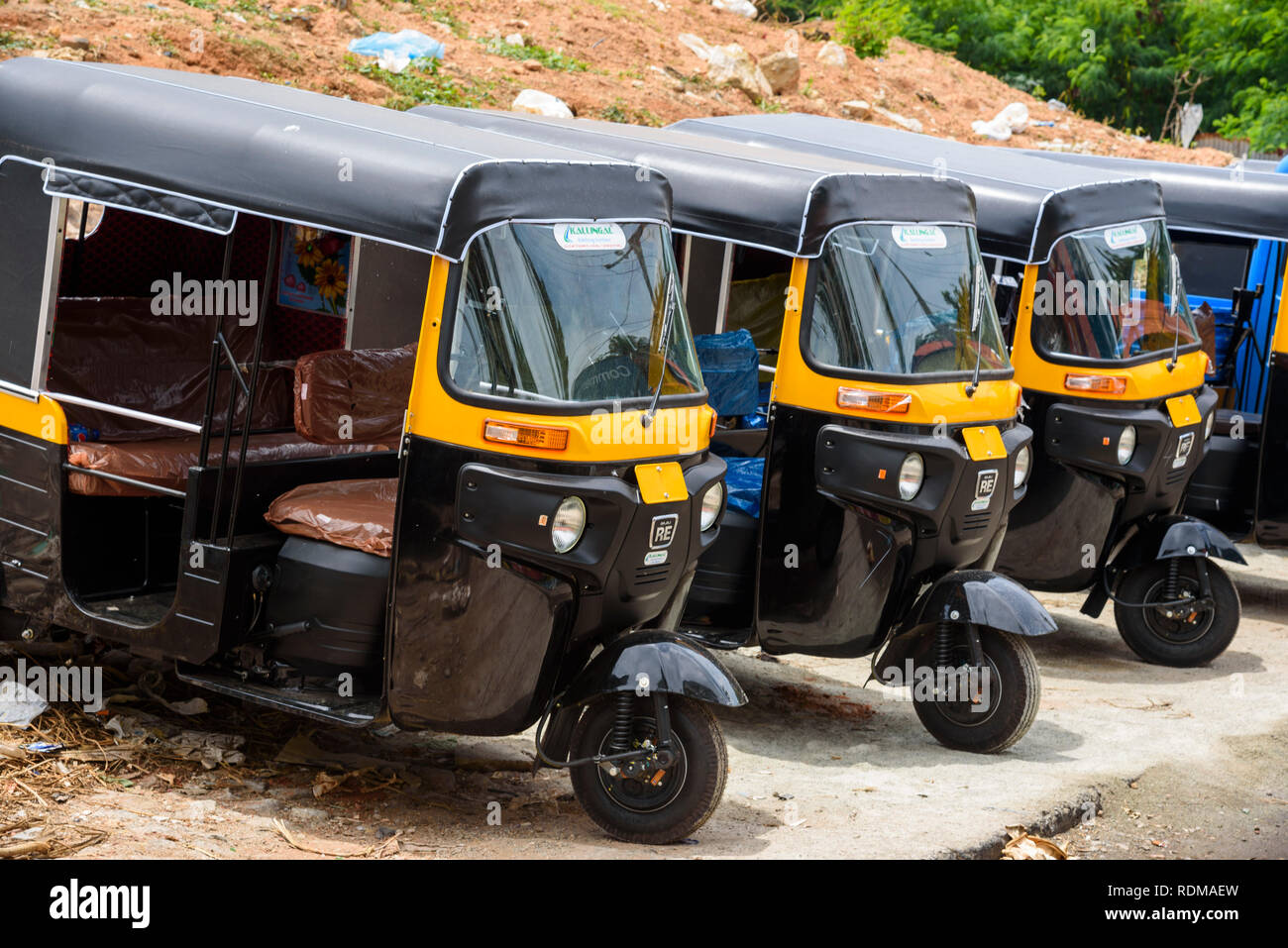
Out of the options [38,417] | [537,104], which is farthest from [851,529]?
[537,104]

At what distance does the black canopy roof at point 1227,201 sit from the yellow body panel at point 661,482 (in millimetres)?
5097

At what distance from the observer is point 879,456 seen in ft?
20.9

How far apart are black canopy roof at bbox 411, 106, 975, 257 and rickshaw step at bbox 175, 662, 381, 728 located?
2375mm

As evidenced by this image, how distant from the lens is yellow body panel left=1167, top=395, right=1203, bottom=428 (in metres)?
8.01

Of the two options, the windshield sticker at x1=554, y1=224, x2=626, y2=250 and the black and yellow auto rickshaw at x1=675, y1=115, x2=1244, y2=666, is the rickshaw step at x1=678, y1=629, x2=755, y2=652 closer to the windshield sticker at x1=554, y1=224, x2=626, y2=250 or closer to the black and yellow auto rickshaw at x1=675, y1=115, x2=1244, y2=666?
the black and yellow auto rickshaw at x1=675, y1=115, x2=1244, y2=666

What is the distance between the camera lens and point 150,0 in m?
17.2

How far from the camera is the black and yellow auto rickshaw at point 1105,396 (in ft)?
25.0

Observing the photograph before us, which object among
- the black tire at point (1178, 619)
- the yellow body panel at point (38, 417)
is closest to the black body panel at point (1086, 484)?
the black tire at point (1178, 619)

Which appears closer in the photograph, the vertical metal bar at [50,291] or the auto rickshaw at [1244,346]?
the vertical metal bar at [50,291]

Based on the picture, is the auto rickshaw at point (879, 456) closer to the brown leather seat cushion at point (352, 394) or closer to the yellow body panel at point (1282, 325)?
the brown leather seat cushion at point (352, 394)

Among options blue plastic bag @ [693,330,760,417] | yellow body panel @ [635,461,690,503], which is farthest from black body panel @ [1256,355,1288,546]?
yellow body panel @ [635,461,690,503]

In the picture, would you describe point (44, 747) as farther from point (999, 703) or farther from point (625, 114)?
point (625, 114)

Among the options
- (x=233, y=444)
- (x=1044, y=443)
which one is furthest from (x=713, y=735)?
(x=1044, y=443)

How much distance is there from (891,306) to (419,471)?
94.0 inches
